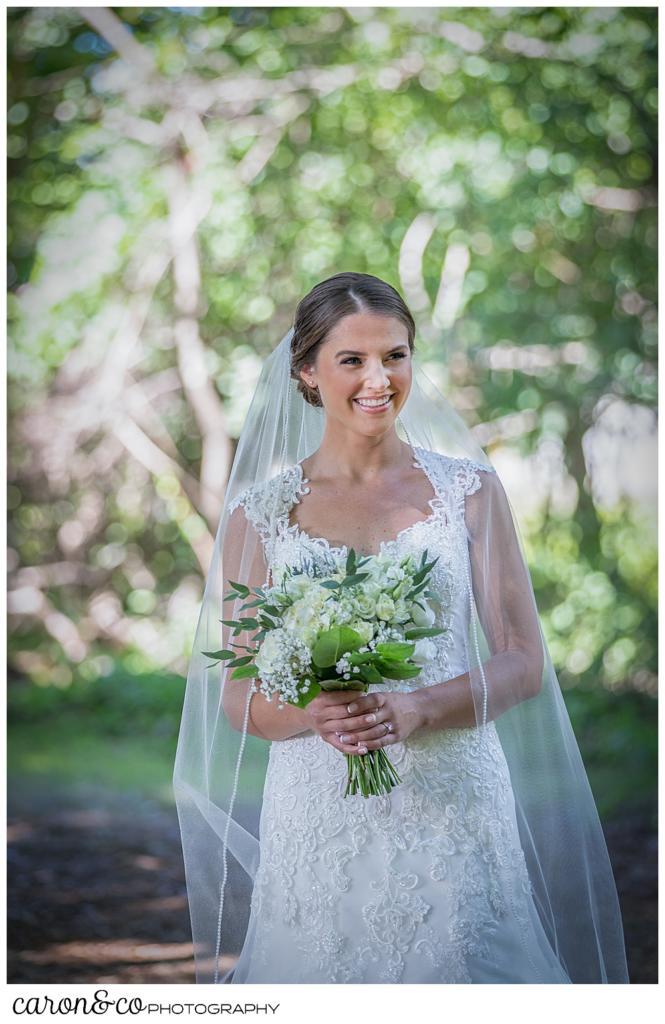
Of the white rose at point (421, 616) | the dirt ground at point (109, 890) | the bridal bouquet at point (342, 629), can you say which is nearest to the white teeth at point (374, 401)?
the bridal bouquet at point (342, 629)

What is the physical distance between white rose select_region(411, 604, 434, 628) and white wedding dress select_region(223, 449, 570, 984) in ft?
0.55

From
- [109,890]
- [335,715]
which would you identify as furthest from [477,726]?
[109,890]

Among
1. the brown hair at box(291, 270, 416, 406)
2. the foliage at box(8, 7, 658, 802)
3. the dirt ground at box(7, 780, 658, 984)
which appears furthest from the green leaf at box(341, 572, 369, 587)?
the foliage at box(8, 7, 658, 802)

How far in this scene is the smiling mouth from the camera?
6.79 feet

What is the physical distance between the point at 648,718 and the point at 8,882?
3.33 metres

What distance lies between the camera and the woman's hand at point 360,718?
6.20 ft

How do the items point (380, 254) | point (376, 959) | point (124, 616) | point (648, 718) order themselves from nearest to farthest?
point (376, 959)
point (648, 718)
point (380, 254)
point (124, 616)

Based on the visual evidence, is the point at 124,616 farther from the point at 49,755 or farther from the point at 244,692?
the point at 244,692

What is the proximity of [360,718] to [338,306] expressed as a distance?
85 cm

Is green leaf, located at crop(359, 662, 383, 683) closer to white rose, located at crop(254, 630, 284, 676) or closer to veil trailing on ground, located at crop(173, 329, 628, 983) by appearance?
white rose, located at crop(254, 630, 284, 676)

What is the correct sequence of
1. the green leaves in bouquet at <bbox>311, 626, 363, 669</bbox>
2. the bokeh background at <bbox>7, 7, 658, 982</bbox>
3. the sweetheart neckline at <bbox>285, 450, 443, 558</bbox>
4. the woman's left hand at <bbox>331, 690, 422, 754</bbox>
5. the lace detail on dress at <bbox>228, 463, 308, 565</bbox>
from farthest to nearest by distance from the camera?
the bokeh background at <bbox>7, 7, 658, 982</bbox> < the lace detail on dress at <bbox>228, 463, 308, 565</bbox> < the sweetheart neckline at <bbox>285, 450, 443, 558</bbox> < the woman's left hand at <bbox>331, 690, 422, 754</bbox> < the green leaves in bouquet at <bbox>311, 626, 363, 669</bbox>

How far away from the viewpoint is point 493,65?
231 inches

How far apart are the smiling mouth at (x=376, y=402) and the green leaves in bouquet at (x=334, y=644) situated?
51cm

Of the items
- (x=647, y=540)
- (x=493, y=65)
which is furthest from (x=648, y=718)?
(x=493, y=65)
